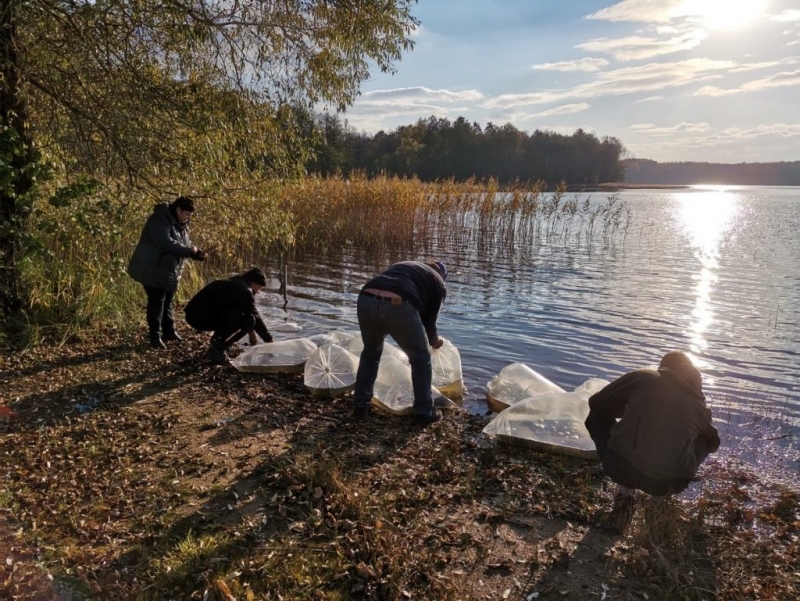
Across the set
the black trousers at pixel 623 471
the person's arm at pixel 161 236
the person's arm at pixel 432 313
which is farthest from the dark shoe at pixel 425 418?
the person's arm at pixel 161 236

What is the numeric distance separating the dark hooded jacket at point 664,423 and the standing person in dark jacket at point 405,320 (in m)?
1.93

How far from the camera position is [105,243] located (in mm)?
8195

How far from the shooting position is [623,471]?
380 cm

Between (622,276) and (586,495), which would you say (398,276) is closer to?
(586,495)

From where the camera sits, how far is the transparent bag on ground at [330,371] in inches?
241

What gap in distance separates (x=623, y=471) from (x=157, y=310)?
5821 mm

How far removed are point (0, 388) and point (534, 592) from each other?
537 centimetres

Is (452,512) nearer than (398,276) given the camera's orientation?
Yes

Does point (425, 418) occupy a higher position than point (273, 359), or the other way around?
point (273, 359)

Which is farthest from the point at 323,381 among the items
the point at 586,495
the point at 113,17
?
the point at 113,17

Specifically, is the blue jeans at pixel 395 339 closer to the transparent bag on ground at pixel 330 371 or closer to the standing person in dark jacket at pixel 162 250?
the transparent bag on ground at pixel 330 371

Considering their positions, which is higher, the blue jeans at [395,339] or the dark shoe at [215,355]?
the blue jeans at [395,339]

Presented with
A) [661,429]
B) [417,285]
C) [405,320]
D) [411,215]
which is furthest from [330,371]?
[411,215]

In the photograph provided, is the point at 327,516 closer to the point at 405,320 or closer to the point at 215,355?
Answer: the point at 405,320
